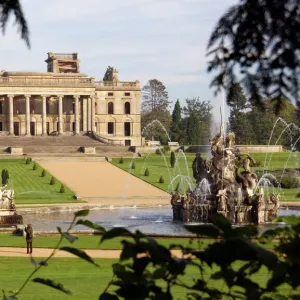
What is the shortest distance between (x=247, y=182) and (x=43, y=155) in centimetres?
3561

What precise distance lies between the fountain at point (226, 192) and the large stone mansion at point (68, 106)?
44448 millimetres

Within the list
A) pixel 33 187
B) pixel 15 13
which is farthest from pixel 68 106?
pixel 15 13

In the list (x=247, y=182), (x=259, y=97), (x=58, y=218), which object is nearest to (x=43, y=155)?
(x=58, y=218)

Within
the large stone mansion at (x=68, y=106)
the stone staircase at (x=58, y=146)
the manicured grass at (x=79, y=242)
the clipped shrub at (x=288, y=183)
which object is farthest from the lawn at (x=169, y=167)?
the manicured grass at (x=79, y=242)

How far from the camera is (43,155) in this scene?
→ 60.0m

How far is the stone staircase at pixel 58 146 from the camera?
205 feet

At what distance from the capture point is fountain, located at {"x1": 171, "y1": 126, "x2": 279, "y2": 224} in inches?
1016

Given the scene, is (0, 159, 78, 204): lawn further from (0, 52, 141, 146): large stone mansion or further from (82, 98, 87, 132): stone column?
(82, 98, 87, 132): stone column

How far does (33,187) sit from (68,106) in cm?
4089

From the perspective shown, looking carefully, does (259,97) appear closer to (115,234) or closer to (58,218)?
(115,234)

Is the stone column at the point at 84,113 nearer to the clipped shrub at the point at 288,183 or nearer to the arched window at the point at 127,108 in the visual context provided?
the arched window at the point at 127,108

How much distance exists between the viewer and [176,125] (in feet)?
298

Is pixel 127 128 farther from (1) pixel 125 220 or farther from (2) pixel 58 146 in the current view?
(1) pixel 125 220

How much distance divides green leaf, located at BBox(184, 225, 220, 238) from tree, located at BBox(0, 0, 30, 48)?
1.42 metres
